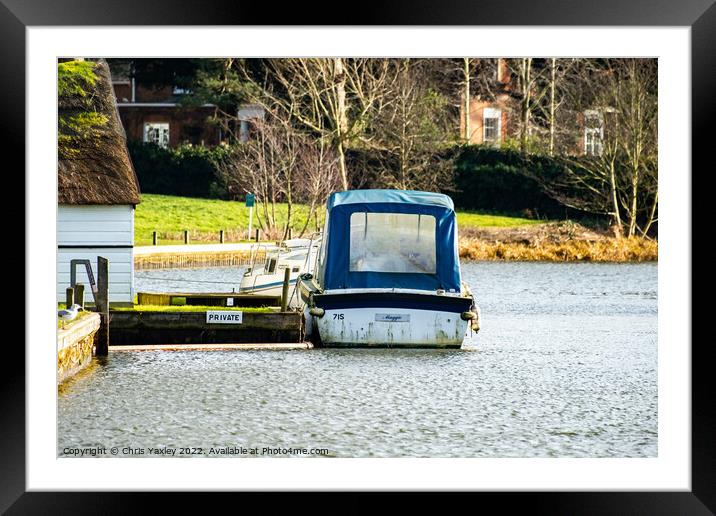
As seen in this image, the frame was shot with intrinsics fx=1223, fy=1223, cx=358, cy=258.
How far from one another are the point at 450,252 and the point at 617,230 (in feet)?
62.5

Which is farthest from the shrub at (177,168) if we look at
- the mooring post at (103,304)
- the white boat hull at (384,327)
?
the mooring post at (103,304)

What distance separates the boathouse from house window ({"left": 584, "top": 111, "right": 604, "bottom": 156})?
21269 millimetres

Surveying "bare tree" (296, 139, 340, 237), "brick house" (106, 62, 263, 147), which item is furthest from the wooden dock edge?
"brick house" (106, 62, 263, 147)

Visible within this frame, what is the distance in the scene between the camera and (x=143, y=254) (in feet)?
105

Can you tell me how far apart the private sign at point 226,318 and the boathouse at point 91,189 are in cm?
137

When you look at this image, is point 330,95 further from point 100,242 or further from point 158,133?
point 100,242

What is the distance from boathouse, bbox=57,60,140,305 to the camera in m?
17.4

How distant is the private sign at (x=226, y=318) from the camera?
666 inches

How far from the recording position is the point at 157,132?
46094 millimetres

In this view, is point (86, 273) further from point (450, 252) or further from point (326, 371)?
point (450, 252)

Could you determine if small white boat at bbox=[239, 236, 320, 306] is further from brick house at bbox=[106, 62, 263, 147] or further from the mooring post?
brick house at bbox=[106, 62, 263, 147]

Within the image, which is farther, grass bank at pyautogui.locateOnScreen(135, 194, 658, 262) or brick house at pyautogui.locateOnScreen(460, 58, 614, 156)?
brick house at pyautogui.locateOnScreen(460, 58, 614, 156)
